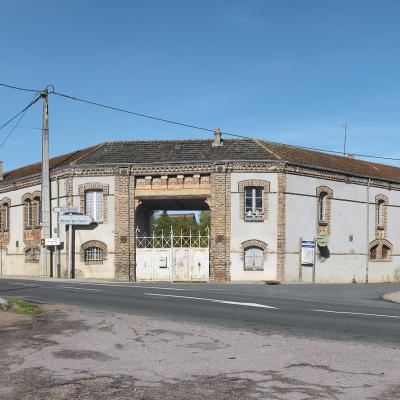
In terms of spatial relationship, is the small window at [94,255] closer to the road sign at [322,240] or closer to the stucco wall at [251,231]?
the stucco wall at [251,231]

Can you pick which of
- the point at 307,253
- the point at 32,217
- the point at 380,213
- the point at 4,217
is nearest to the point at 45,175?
the point at 32,217

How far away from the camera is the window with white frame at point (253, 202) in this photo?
30.7 metres

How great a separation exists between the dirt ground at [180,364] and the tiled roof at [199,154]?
20.8 meters

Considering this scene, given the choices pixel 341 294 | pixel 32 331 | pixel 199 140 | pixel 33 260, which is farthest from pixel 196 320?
pixel 33 260

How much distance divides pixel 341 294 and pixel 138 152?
14483 mm

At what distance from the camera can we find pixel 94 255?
3234 cm

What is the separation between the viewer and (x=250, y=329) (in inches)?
441

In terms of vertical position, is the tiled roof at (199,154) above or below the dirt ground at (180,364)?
above

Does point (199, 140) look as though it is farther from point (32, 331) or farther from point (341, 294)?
point (32, 331)

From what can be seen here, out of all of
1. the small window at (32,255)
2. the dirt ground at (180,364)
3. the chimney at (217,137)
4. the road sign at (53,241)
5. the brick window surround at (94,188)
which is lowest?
the small window at (32,255)

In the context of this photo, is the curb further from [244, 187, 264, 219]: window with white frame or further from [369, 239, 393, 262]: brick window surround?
[369, 239, 393, 262]: brick window surround

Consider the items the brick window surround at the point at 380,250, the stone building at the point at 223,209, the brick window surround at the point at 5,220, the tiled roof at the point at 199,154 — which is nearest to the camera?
the stone building at the point at 223,209

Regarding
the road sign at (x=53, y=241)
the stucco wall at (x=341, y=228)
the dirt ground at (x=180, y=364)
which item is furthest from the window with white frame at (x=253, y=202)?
the dirt ground at (x=180, y=364)

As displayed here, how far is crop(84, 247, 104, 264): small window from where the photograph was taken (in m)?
32.2
